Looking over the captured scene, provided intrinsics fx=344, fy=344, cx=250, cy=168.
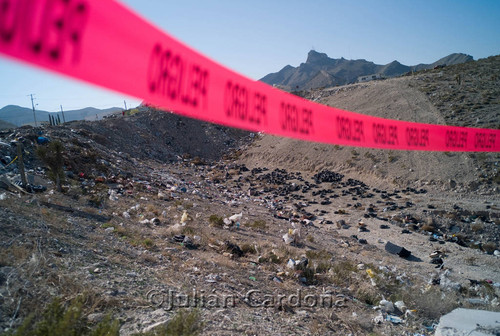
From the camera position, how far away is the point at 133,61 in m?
1.92

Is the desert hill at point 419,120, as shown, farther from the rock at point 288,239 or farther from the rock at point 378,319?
the rock at point 378,319

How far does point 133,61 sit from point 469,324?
189 inches

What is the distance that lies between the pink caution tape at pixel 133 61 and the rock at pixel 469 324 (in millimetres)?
2963

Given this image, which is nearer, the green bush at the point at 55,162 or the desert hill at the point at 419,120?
the green bush at the point at 55,162

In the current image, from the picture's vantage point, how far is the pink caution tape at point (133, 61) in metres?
1.46

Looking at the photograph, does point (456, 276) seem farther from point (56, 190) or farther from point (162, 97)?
point (56, 190)

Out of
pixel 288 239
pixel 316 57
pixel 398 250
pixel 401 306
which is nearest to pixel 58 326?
pixel 401 306

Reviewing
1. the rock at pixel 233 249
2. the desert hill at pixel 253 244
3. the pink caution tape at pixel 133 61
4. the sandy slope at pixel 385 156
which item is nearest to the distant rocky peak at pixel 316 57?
the sandy slope at pixel 385 156

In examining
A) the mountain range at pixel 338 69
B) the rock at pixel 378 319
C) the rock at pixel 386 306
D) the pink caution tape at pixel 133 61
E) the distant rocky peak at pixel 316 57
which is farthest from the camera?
the distant rocky peak at pixel 316 57

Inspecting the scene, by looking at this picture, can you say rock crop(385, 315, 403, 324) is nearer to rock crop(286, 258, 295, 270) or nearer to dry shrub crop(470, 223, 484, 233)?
rock crop(286, 258, 295, 270)

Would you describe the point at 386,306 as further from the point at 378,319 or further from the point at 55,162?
the point at 55,162

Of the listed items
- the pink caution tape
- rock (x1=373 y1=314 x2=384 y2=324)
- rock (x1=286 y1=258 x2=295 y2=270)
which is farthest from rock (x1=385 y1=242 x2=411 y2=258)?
the pink caution tape

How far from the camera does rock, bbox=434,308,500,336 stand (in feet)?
13.1

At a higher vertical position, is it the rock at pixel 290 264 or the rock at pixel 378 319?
the rock at pixel 290 264
